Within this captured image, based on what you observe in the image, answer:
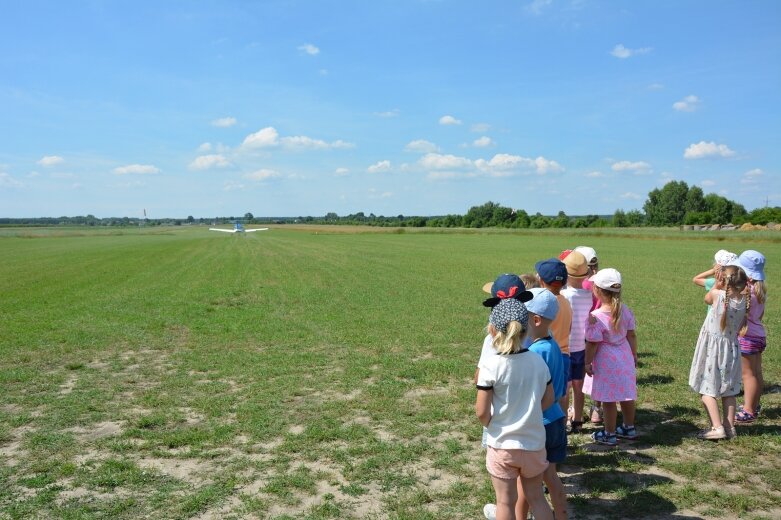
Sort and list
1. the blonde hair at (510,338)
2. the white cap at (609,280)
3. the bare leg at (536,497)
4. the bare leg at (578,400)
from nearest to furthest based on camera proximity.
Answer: the blonde hair at (510,338)
the bare leg at (536,497)
the white cap at (609,280)
the bare leg at (578,400)

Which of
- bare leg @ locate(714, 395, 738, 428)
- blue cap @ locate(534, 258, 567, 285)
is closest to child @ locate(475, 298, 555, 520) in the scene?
blue cap @ locate(534, 258, 567, 285)

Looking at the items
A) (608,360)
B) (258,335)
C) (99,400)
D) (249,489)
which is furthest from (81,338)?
(608,360)

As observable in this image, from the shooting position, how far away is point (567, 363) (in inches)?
197

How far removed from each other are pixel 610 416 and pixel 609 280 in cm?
141

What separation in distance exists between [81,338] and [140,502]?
7.87 m

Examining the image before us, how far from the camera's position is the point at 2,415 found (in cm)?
642

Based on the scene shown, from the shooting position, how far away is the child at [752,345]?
19.4ft

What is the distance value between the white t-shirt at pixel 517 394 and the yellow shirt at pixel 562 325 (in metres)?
1.72

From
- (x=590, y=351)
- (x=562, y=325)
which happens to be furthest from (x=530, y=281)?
(x=590, y=351)

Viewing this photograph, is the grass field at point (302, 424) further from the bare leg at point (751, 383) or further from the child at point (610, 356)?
the child at point (610, 356)

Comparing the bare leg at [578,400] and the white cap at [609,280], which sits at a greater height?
the white cap at [609,280]

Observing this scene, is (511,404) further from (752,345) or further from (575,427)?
(752,345)

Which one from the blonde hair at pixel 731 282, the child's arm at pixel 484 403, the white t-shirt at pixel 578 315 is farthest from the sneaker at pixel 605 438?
the child's arm at pixel 484 403

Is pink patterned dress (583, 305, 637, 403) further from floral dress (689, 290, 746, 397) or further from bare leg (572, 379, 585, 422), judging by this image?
floral dress (689, 290, 746, 397)
